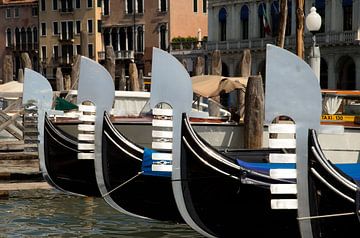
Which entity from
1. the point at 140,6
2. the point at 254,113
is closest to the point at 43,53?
the point at 140,6

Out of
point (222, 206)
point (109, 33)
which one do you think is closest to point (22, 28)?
point (109, 33)

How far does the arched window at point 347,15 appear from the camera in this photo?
29.1 metres

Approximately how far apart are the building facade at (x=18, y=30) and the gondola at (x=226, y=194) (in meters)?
38.1

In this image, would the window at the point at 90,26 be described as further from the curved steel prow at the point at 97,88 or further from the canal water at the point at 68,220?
the curved steel prow at the point at 97,88

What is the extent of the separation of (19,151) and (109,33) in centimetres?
2810

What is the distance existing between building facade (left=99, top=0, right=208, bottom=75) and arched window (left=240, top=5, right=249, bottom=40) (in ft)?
18.9

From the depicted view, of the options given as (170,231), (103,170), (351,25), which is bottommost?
(170,231)

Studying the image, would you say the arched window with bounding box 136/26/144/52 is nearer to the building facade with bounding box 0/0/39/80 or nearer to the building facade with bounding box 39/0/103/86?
the building facade with bounding box 39/0/103/86

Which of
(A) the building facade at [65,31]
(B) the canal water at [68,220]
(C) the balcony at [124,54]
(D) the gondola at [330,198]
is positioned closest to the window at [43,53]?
(A) the building facade at [65,31]

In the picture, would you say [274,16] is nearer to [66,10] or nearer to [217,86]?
[66,10]

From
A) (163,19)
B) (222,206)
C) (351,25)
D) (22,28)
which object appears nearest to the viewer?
(222,206)

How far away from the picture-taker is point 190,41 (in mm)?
36812

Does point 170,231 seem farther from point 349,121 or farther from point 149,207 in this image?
point 349,121

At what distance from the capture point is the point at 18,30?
45500mm
